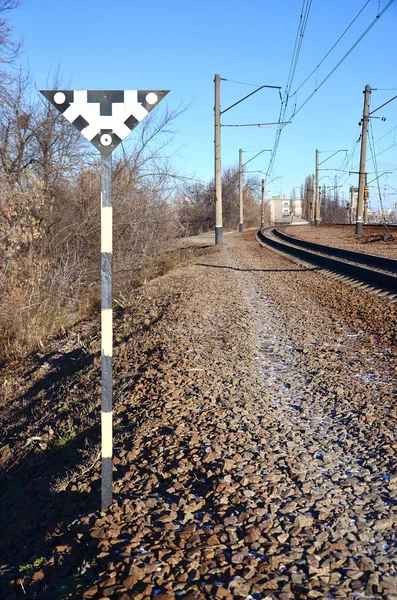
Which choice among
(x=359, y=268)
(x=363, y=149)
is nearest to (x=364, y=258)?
(x=359, y=268)

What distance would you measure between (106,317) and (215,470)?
1.34 m

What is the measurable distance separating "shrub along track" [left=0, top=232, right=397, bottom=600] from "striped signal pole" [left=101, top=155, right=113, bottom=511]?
203mm

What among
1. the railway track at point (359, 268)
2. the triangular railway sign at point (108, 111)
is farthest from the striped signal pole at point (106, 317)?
the railway track at point (359, 268)

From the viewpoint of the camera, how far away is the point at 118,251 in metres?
18.9

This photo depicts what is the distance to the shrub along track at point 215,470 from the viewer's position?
296 centimetres

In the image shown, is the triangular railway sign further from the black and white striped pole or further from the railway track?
the railway track

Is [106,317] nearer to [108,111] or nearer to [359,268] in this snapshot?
[108,111]

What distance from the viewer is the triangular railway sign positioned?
3.60m

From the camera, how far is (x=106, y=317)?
372cm

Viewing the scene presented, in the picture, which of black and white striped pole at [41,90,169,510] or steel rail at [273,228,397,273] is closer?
black and white striped pole at [41,90,169,510]

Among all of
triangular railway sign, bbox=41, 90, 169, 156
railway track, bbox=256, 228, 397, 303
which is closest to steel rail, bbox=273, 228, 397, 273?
railway track, bbox=256, 228, 397, 303

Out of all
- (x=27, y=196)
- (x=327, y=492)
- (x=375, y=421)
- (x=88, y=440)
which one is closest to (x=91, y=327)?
(x=27, y=196)

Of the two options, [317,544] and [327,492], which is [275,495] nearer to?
[327,492]

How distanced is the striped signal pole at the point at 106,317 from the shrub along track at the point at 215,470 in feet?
0.66
